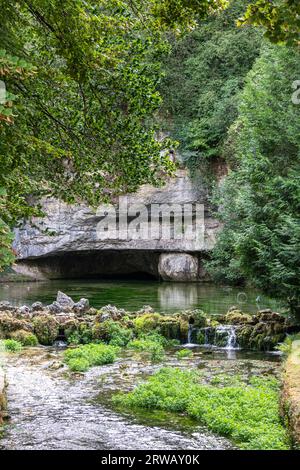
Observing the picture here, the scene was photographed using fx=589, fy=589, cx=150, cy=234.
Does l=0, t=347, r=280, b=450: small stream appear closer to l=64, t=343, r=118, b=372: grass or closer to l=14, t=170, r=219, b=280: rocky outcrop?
l=64, t=343, r=118, b=372: grass

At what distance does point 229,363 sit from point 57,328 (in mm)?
6049

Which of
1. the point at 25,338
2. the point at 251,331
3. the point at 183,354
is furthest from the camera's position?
the point at 251,331

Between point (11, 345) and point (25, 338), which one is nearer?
point (11, 345)

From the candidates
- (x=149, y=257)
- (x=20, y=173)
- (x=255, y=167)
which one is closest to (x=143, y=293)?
(x=149, y=257)

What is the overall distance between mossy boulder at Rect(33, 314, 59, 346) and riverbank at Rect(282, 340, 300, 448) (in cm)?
902

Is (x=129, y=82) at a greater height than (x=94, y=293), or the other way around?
(x=129, y=82)

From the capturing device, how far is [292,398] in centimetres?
881

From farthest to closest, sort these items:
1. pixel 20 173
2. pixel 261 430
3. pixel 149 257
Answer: pixel 149 257, pixel 20 173, pixel 261 430

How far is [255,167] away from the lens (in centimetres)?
1752

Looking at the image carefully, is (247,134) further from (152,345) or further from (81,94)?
(81,94)

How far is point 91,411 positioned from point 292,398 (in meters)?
3.65

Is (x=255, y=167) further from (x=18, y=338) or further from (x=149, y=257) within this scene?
(x=149, y=257)

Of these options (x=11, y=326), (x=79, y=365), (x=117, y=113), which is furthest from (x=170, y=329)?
(x=117, y=113)
